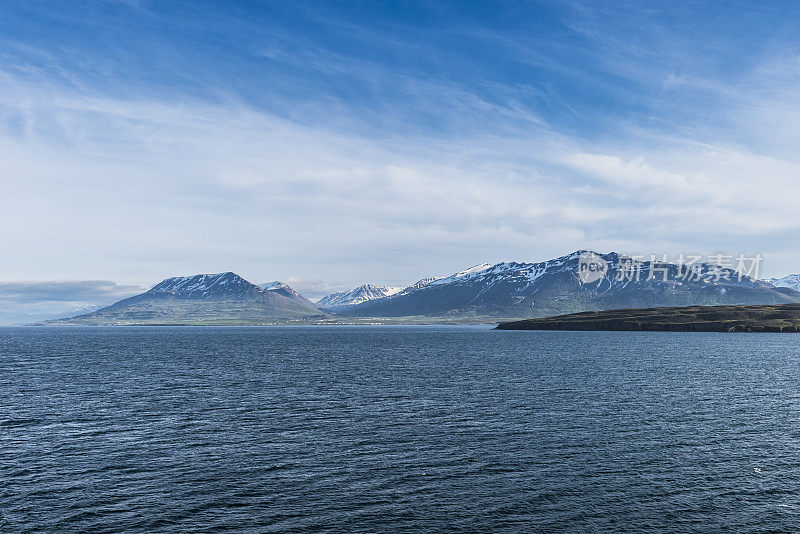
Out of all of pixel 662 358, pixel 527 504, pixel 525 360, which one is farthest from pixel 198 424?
pixel 662 358

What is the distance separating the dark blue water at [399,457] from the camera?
35.8 metres

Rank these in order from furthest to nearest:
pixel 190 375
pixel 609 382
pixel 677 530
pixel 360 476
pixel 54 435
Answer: pixel 190 375, pixel 609 382, pixel 54 435, pixel 360 476, pixel 677 530

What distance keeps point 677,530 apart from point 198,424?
47.1 meters

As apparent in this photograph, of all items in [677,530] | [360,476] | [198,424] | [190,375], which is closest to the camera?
[677,530]

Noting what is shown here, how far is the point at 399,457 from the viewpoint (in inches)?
1907

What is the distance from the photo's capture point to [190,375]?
11188 cm

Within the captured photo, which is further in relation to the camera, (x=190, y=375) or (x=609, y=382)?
(x=190, y=375)

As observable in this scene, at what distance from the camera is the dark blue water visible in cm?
3581

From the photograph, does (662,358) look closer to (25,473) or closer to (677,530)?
(677,530)

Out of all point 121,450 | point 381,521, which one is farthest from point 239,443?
point 381,521

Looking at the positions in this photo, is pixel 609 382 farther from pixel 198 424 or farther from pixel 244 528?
pixel 244 528

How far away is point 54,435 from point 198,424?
1329 cm

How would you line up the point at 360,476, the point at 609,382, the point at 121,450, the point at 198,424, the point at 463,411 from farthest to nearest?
1. the point at 609,382
2. the point at 463,411
3. the point at 198,424
4. the point at 121,450
5. the point at 360,476

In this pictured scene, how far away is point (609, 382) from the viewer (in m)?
99.0
